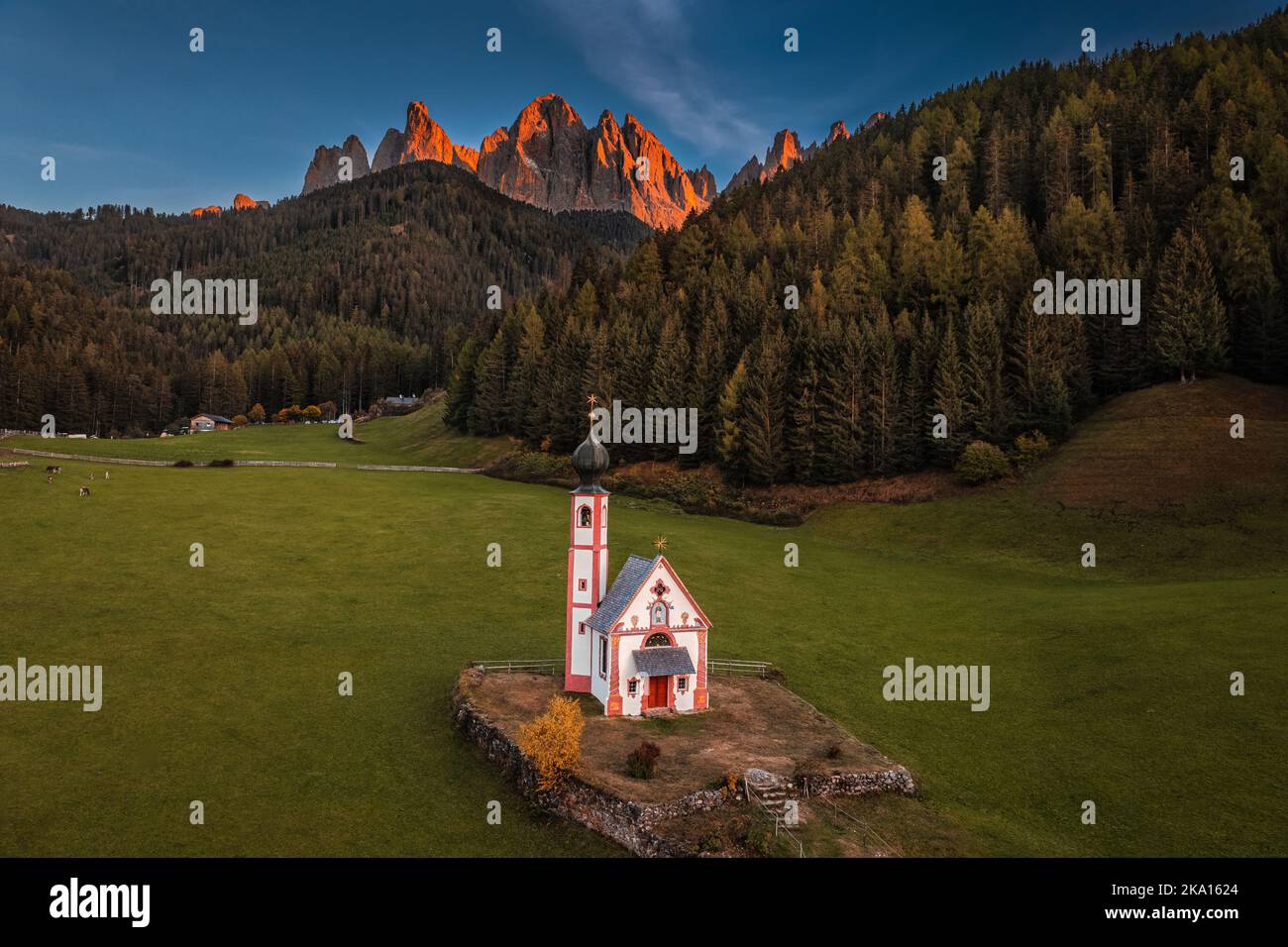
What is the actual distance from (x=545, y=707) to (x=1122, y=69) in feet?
483

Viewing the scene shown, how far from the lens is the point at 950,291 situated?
9450 cm

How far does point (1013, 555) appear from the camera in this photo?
2356 inches

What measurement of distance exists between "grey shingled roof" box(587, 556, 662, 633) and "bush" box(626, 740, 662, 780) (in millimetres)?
6401

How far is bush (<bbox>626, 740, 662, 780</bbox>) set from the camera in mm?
26938

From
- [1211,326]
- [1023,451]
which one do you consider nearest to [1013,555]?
[1023,451]

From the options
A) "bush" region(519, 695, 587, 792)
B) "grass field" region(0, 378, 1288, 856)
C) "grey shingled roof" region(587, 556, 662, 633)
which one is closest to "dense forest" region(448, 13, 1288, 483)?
"grass field" region(0, 378, 1288, 856)

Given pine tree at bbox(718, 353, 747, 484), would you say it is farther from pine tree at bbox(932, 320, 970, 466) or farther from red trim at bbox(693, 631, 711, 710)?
red trim at bbox(693, 631, 711, 710)

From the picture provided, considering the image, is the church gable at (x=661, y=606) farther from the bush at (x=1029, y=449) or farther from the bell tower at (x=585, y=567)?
the bush at (x=1029, y=449)

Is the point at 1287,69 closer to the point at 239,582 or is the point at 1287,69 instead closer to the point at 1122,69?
the point at 1122,69

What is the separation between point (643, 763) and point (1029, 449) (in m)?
57.5

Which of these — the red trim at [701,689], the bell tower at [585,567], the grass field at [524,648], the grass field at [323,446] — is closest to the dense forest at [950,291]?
the grass field at [323,446]

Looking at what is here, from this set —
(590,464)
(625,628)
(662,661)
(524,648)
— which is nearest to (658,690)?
(662,661)

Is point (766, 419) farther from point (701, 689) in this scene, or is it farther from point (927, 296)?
point (701, 689)

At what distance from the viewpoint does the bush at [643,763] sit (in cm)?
2694
